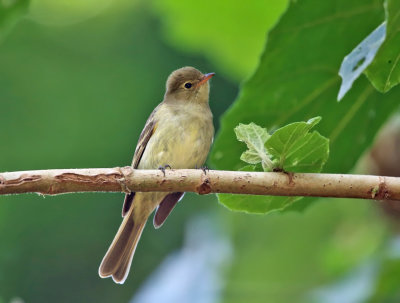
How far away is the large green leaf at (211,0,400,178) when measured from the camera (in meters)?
2.89

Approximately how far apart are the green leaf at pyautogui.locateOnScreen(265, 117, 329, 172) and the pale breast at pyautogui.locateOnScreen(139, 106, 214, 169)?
2.03m

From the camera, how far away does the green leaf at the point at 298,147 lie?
223cm

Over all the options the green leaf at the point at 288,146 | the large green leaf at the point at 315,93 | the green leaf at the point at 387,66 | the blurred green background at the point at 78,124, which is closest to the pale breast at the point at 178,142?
the large green leaf at the point at 315,93

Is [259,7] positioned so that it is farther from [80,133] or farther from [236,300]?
[80,133]

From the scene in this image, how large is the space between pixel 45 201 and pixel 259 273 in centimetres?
583

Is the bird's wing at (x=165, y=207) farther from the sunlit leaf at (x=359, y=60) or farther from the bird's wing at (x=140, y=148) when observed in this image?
the sunlit leaf at (x=359, y=60)

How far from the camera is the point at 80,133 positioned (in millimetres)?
10523

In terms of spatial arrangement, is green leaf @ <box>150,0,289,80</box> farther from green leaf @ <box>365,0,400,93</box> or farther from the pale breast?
green leaf @ <box>365,0,400,93</box>

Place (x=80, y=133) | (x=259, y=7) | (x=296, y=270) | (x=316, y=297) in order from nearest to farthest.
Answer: (x=316, y=297) < (x=259, y=7) < (x=296, y=270) < (x=80, y=133)

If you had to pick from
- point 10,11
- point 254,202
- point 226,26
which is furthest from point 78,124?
point 254,202

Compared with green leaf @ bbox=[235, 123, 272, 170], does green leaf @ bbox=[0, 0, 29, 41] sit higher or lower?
higher

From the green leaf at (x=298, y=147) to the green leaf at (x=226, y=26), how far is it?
209cm

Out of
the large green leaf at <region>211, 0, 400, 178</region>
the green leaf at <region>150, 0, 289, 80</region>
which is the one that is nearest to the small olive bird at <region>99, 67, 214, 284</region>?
the green leaf at <region>150, 0, 289, 80</region>

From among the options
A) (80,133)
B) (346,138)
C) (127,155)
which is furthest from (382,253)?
(80,133)
